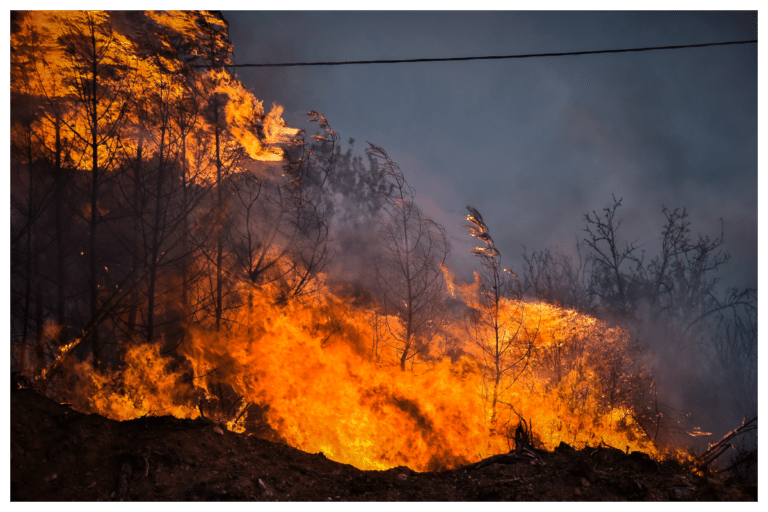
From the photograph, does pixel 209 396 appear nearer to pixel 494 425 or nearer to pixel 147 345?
pixel 147 345

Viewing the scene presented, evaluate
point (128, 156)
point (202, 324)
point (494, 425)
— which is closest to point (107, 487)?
point (202, 324)

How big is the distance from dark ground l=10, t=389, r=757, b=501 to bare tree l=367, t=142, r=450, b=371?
10.1 feet

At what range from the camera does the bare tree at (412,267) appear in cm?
774

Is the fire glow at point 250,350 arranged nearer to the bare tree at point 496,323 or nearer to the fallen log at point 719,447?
the bare tree at point 496,323

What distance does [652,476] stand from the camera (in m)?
4.60

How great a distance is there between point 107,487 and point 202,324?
Result: 3.08 m

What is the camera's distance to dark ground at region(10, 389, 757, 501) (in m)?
4.10

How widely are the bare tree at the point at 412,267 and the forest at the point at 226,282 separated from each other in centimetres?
3

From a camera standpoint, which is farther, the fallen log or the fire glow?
the fire glow

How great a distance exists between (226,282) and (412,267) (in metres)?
3.78

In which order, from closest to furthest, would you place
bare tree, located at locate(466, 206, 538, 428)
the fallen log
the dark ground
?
the dark ground
the fallen log
bare tree, located at locate(466, 206, 538, 428)

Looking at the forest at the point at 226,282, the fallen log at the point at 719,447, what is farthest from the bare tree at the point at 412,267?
the fallen log at the point at 719,447

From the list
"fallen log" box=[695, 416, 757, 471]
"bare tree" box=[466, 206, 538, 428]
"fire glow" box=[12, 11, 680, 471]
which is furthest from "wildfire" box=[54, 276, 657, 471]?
"fallen log" box=[695, 416, 757, 471]

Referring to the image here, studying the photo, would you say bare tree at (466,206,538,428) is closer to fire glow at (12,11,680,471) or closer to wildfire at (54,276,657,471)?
fire glow at (12,11,680,471)
